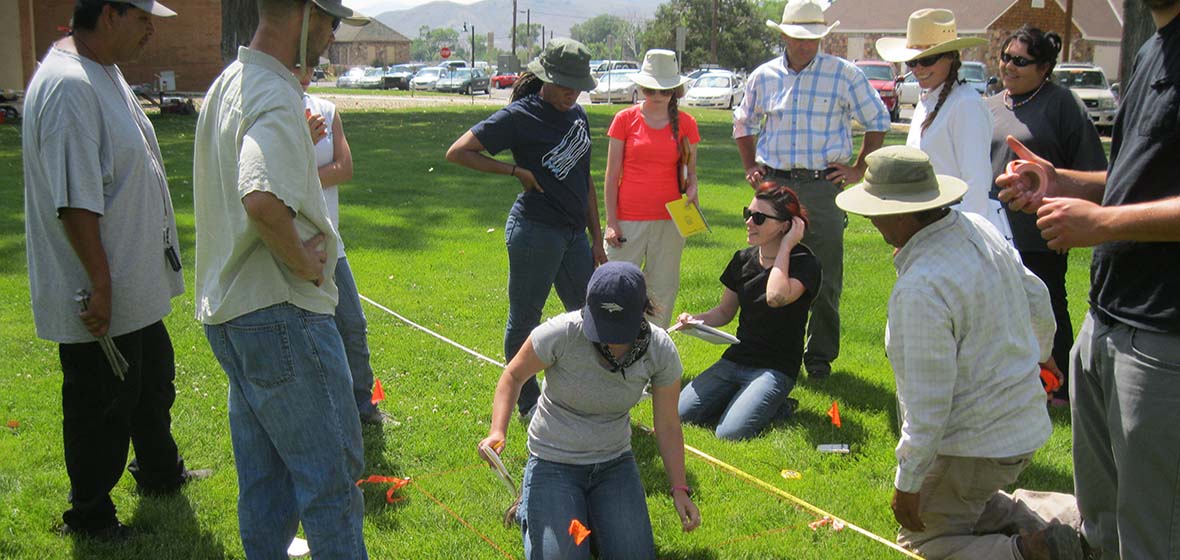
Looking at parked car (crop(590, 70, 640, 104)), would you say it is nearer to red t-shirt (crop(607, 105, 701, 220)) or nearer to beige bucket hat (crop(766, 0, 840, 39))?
beige bucket hat (crop(766, 0, 840, 39))

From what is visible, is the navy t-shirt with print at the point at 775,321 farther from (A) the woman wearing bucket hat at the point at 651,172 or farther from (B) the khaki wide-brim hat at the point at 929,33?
(B) the khaki wide-brim hat at the point at 929,33

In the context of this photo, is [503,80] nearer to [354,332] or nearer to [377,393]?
[377,393]

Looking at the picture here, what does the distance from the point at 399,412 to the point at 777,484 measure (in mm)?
2108

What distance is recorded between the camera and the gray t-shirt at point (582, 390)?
3975 millimetres

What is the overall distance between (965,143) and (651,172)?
1.87 metres

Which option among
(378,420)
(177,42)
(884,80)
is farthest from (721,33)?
(378,420)

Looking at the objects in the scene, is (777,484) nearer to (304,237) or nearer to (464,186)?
(304,237)

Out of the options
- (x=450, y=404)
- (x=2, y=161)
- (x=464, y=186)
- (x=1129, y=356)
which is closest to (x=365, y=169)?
(x=464, y=186)

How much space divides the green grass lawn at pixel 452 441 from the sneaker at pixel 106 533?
0.15ft

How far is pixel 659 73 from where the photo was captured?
625 centimetres

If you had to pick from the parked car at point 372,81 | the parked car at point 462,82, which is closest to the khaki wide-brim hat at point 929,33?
the parked car at point 462,82

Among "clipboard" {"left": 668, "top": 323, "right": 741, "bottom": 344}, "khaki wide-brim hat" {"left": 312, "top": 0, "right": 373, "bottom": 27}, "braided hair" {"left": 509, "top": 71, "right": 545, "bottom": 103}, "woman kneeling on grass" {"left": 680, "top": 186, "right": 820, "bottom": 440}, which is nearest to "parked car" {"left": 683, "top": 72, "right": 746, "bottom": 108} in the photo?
"woman kneeling on grass" {"left": 680, "top": 186, "right": 820, "bottom": 440}

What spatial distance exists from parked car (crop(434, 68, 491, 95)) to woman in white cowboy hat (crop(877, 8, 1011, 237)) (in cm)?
4271

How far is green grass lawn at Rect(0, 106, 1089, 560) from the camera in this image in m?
4.20
